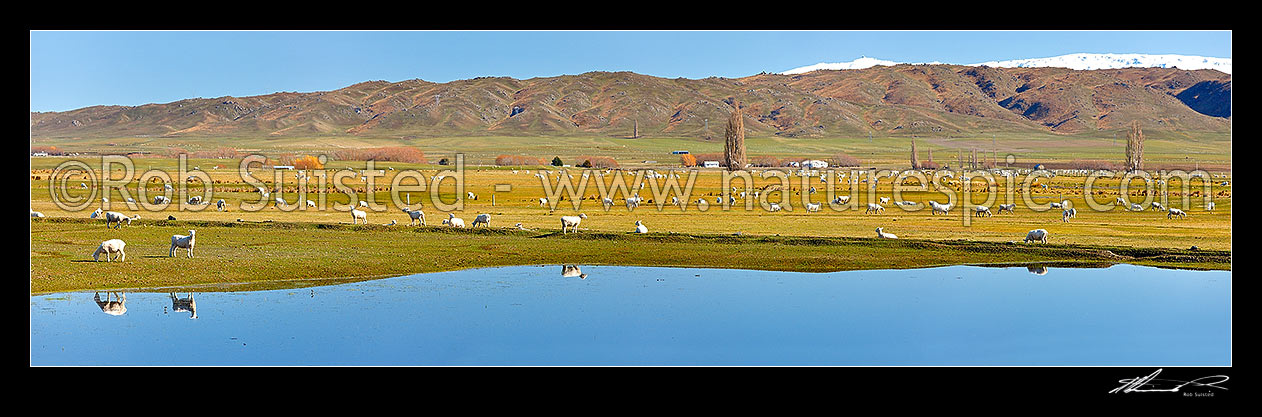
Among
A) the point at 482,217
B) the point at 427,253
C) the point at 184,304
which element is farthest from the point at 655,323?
the point at 482,217

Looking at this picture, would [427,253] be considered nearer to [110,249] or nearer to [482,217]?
[110,249]

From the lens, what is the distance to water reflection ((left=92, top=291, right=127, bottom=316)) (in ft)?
71.3

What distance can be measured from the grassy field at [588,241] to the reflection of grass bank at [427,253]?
2.3 inches

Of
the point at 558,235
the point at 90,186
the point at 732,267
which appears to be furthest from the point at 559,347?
the point at 90,186

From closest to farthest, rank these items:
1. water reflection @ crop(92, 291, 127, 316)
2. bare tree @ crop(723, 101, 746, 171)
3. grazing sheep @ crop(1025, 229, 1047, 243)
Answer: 1. water reflection @ crop(92, 291, 127, 316)
2. grazing sheep @ crop(1025, 229, 1047, 243)
3. bare tree @ crop(723, 101, 746, 171)

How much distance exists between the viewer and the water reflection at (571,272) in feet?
96.7

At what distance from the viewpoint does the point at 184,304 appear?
22.9 metres

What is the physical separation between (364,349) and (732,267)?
15.0m

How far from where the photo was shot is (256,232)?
39938 millimetres
